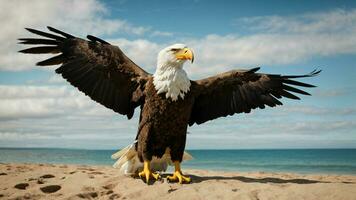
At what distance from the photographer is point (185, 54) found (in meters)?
5.41

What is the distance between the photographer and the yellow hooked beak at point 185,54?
5375 mm

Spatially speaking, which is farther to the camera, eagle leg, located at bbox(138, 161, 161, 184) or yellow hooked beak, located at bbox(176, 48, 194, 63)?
eagle leg, located at bbox(138, 161, 161, 184)

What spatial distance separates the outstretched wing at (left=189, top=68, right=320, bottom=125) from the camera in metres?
6.29

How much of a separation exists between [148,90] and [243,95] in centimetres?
166

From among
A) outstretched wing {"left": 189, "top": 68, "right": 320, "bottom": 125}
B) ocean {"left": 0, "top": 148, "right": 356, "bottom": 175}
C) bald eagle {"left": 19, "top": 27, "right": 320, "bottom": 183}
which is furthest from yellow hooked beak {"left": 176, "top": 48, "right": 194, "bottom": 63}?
ocean {"left": 0, "top": 148, "right": 356, "bottom": 175}

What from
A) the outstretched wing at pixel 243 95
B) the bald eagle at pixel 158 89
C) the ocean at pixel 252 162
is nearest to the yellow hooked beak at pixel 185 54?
the bald eagle at pixel 158 89

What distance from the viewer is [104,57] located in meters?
5.77

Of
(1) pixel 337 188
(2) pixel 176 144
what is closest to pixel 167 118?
(2) pixel 176 144

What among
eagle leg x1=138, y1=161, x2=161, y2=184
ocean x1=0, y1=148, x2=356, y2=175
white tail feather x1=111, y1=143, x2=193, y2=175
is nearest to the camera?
eagle leg x1=138, y1=161, x2=161, y2=184

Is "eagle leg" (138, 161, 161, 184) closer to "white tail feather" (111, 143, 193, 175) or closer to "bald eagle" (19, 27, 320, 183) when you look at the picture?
"bald eagle" (19, 27, 320, 183)

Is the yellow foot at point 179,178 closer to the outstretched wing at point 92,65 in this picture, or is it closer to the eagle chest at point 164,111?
the eagle chest at point 164,111

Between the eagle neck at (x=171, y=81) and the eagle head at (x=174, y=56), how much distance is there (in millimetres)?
42

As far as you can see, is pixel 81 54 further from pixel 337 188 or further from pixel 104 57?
pixel 337 188

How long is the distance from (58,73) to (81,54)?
43 centimetres
